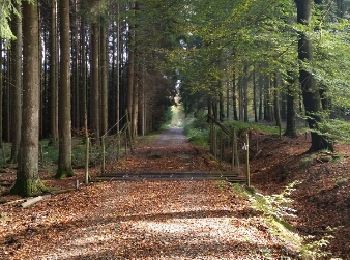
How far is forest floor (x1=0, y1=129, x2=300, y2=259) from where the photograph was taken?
6355mm

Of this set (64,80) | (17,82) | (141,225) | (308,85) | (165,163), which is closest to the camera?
(141,225)

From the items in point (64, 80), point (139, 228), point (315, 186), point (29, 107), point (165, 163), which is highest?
point (64, 80)

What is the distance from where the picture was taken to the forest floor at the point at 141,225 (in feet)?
20.9

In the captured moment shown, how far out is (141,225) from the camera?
7.79 m

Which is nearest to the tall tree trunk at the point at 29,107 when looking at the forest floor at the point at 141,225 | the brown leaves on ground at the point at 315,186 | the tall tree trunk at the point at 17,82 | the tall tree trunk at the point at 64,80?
the forest floor at the point at 141,225

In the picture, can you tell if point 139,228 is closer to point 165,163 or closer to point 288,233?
point 288,233

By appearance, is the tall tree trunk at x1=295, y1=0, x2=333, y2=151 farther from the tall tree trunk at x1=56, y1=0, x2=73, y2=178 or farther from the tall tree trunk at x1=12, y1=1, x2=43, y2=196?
the tall tree trunk at x1=12, y1=1, x2=43, y2=196

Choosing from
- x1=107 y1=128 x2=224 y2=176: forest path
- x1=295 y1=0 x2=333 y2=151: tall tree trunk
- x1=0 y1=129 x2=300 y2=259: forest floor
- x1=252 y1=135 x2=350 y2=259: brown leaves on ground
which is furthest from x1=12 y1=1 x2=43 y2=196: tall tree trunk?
x1=295 y1=0 x2=333 y2=151: tall tree trunk

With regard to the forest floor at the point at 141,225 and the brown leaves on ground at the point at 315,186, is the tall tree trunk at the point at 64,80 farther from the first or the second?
the brown leaves on ground at the point at 315,186

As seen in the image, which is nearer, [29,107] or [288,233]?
[288,233]

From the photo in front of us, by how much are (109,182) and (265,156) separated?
29.2 ft

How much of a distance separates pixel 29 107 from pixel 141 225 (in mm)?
4842

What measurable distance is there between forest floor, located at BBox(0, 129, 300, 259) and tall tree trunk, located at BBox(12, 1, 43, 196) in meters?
0.93

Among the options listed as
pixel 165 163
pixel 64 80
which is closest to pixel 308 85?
pixel 165 163
